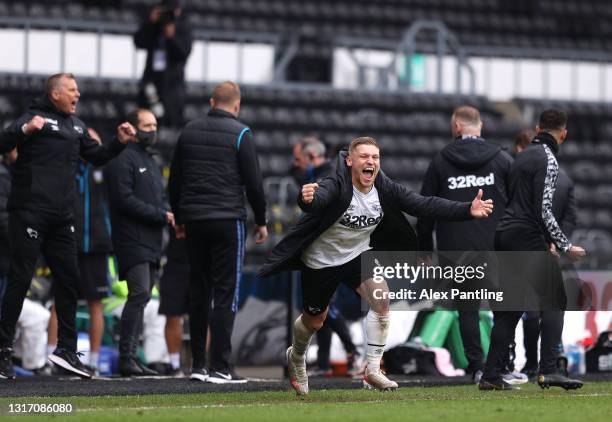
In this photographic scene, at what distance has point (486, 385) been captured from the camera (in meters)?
9.91

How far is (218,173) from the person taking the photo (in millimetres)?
10531

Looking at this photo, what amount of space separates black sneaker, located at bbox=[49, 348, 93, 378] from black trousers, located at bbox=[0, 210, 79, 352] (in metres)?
0.04

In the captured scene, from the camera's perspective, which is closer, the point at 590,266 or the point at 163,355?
the point at 163,355

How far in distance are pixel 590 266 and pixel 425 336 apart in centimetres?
395

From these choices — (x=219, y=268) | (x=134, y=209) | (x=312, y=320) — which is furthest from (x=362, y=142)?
(x=134, y=209)

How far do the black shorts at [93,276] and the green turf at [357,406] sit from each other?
2.50m

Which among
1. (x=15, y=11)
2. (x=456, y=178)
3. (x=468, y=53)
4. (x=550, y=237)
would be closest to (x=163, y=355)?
(x=456, y=178)

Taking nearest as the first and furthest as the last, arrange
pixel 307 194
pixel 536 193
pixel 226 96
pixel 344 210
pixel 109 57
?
pixel 307 194, pixel 344 210, pixel 536 193, pixel 226 96, pixel 109 57

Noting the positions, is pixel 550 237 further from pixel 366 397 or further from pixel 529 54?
pixel 529 54

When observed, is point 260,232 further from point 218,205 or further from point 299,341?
point 299,341

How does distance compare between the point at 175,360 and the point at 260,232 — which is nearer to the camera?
the point at 260,232

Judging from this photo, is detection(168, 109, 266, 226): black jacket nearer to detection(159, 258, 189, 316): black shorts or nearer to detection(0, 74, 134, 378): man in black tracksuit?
detection(0, 74, 134, 378): man in black tracksuit

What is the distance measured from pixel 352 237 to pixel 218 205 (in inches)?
62.6

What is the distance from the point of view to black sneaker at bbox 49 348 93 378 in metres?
10.5
